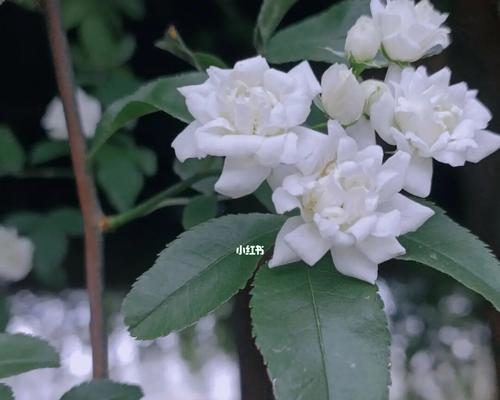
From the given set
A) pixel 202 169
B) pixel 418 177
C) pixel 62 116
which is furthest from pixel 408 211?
pixel 62 116

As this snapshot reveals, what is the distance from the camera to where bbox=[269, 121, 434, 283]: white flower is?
0.46m

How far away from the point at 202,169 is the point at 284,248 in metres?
0.26

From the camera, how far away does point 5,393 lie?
0.55m

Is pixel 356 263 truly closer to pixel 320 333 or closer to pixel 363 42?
pixel 320 333

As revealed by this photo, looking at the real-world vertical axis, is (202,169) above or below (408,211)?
above

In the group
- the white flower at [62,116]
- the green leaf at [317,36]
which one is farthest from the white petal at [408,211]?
the white flower at [62,116]

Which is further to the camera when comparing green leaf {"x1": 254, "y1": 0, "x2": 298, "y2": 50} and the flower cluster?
green leaf {"x1": 254, "y1": 0, "x2": 298, "y2": 50}

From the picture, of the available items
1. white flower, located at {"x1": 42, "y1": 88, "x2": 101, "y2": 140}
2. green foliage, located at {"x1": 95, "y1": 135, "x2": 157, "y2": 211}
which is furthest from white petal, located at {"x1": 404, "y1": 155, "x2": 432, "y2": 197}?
white flower, located at {"x1": 42, "y1": 88, "x2": 101, "y2": 140}

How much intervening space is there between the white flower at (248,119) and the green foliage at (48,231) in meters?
0.64

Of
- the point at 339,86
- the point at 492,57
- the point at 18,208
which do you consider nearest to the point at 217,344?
the point at 18,208

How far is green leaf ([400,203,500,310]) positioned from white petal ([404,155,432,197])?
4 cm

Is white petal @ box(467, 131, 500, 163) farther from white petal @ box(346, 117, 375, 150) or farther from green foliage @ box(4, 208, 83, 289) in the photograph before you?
green foliage @ box(4, 208, 83, 289)

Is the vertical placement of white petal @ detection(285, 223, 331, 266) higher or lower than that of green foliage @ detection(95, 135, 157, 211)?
lower

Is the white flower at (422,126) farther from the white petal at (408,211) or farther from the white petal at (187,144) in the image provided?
the white petal at (187,144)
